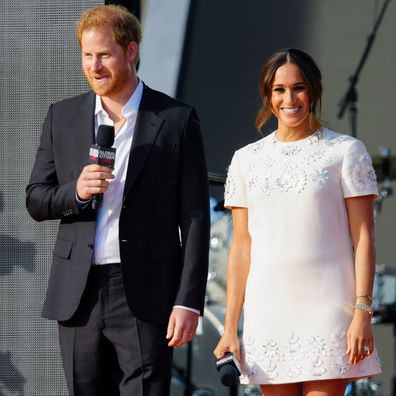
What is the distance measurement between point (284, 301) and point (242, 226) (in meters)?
0.29

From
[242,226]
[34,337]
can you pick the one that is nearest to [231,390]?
[34,337]

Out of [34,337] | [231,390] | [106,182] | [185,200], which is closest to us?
[106,182]

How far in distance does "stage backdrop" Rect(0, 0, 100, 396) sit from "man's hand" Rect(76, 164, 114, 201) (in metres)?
0.97

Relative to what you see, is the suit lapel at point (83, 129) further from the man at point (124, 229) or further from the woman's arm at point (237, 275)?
the woman's arm at point (237, 275)

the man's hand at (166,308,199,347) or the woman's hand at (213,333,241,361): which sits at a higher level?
the man's hand at (166,308,199,347)

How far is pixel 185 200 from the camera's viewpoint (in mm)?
3443

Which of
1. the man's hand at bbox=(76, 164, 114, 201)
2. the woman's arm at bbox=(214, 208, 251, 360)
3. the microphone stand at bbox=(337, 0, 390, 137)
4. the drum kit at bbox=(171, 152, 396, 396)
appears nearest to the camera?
the man's hand at bbox=(76, 164, 114, 201)

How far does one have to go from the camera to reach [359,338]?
324 cm

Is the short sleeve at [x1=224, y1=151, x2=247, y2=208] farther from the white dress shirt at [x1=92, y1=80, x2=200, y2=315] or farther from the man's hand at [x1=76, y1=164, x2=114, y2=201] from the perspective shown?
the man's hand at [x1=76, y1=164, x2=114, y2=201]

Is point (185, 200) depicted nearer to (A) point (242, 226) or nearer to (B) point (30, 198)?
(A) point (242, 226)

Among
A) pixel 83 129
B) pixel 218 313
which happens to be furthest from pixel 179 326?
pixel 218 313

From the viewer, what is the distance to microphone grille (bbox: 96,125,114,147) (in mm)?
3246

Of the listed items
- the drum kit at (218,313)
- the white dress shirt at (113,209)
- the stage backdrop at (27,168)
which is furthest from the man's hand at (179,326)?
the drum kit at (218,313)

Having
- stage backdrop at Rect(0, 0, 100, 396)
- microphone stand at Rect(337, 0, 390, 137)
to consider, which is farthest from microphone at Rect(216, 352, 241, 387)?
microphone stand at Rect(337, 0, 390, 137)
